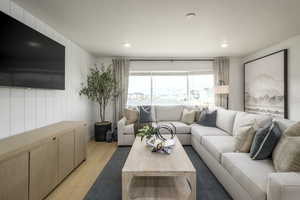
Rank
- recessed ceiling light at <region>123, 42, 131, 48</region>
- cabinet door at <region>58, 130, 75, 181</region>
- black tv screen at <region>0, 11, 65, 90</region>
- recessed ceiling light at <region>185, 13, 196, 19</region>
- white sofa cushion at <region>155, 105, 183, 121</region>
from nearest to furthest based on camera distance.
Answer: black tv screen at <region>0, 11, 65, 90</region>
cabinet door at <region>58, 130, 75, 181</region>
recessed ceiling light at <region>185, 13, 196, 19</region>
recessed ceiling light at <region>123, 42, 131, 48</region>
white sofa cushion at <region>155, 105, 183, 121</region>

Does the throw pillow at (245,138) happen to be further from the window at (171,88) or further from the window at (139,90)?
the window at (139,90)

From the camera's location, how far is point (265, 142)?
1.75 m

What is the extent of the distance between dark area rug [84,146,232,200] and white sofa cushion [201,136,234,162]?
328 millimetres

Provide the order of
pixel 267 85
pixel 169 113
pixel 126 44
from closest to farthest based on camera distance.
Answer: pixel 126 44 → pixel 267 85 → pixel 169 113

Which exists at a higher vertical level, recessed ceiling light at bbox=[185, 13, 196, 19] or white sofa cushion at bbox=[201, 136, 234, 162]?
recessed ceiling light at bbox=[185, 13, 196, 19]

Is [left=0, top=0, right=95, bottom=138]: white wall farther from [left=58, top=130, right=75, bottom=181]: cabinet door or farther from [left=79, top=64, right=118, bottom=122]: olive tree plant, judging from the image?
[left=58, top=130, right=75, bottom=181]: cabinet door

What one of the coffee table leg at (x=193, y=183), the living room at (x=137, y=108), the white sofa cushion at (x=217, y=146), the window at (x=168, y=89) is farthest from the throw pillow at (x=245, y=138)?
the window at (x=168, y=89)

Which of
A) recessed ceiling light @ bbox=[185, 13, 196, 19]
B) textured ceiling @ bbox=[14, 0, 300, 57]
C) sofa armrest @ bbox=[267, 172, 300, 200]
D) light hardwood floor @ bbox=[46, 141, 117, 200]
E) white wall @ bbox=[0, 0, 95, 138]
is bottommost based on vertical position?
light hardwood floor @ bbox=[46, 141, 117, 200]

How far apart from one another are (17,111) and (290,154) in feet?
9.98

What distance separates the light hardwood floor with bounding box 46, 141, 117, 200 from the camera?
6.51 feet

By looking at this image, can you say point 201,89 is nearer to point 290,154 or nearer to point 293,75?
point 293,75

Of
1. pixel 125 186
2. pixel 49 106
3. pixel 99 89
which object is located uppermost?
pixel 99 89

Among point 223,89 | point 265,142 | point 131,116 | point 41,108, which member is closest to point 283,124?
point 265,142

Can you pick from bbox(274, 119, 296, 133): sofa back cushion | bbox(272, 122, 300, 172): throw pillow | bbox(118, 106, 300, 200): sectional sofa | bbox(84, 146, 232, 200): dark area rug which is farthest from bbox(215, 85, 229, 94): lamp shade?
bbox(272, 122, 300, 172): throw pillow
